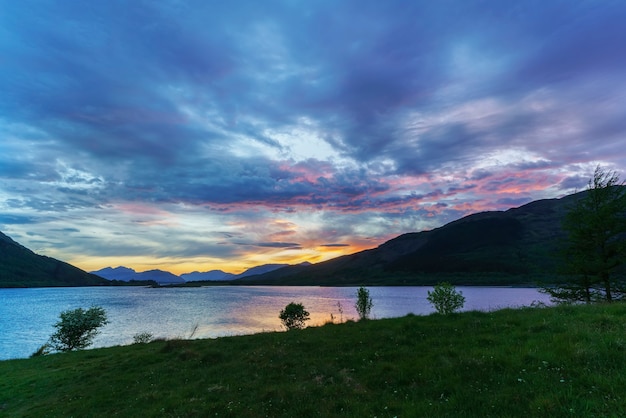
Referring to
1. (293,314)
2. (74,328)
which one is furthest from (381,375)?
(74,328)

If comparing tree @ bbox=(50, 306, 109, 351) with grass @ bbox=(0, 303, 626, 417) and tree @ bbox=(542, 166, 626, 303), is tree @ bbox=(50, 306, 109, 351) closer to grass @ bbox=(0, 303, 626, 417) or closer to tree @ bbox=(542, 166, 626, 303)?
grass @ bbox=(0, 303, 626, 417)

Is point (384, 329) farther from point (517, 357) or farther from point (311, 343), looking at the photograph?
point (517, 357)

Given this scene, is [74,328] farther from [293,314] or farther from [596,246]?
[596,246]

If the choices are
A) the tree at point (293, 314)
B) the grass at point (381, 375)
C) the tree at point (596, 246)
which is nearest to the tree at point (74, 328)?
the grass at point (381, 375)

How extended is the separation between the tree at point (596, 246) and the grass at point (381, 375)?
61.7 feet

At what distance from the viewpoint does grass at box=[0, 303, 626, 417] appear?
8953mm

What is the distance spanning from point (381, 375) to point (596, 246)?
32.0 meters

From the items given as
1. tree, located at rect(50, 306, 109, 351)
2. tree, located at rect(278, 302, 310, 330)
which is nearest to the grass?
tree, located at rect(50, 306, 109, 351)

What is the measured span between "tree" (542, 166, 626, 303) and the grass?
741 inches

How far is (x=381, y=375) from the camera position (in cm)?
1262

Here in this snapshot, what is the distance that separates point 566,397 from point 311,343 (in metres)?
13.2

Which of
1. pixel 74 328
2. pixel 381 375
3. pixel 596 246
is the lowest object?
pixel 74 328

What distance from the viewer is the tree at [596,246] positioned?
3095cm

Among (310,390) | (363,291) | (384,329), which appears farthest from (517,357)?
(363,291)
